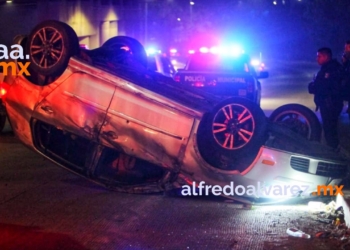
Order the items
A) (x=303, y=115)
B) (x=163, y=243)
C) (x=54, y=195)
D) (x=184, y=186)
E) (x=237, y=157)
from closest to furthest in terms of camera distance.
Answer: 1. (x=163, y=243)
2. (x=237, y=157)
3. (x=184, y=186)
4. (x=54, y=195)
5. (x=303, y=115)

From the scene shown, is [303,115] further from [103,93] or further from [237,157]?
[103,93]

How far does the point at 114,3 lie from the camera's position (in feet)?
110

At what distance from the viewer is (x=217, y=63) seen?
560 inches

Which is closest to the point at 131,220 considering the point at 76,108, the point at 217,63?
the point at 76,108

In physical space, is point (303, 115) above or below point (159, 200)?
above

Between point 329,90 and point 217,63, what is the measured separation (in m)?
5.15

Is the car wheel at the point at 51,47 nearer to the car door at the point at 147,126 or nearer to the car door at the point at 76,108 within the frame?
the car door at the point at 76,108

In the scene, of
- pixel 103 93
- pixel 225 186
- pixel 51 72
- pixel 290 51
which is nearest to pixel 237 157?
pixel 225 186

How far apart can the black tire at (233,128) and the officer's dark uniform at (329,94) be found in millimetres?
3285

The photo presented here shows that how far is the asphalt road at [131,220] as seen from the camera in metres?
5.56

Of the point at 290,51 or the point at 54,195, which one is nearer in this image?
the point at 54,195

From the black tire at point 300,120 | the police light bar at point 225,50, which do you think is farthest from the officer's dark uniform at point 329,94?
the police light bar at point 225,50

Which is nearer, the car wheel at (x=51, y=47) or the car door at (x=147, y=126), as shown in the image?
the car door at (x=147, y=126)

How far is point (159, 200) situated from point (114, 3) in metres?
27.8
